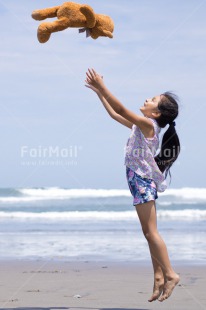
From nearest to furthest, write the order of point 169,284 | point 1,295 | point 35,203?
point 169,284, point 1,295, point 35,203

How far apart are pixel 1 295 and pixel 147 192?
186cm

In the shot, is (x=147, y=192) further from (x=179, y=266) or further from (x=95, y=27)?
(x=179, y=266)

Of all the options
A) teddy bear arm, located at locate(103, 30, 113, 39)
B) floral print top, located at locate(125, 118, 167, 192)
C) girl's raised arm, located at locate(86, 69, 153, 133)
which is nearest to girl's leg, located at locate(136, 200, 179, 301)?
floral print top, located at locate(125, 118, 167, 192)

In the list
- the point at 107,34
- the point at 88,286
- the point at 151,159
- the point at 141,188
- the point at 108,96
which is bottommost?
the point at 88,286

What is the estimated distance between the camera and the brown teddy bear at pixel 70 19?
18.0 ft

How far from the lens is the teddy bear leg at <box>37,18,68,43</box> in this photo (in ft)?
18.0

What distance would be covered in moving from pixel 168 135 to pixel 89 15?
3.94ft

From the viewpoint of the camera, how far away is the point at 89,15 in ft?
18.2

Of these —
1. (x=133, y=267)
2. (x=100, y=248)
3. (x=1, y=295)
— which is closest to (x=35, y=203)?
(x=100, y=248)

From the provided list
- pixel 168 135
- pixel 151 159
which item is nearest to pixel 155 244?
pixel 151 159

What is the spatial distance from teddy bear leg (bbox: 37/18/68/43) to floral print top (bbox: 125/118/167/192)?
1030 mm

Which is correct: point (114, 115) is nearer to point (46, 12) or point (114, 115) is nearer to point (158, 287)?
point (46, 12)

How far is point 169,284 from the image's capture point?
5375 millimetres

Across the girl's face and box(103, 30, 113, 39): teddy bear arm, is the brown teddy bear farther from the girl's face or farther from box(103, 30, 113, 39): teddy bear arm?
the girl's face
